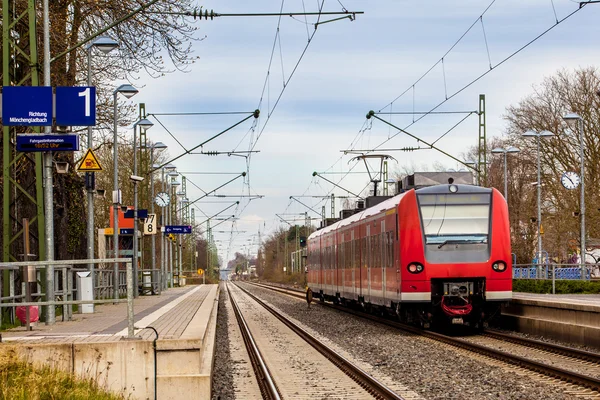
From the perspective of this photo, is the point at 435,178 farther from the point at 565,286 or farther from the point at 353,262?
the point at 565,286

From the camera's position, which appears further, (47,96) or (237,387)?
(47,96)

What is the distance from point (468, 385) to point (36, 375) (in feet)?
18.7

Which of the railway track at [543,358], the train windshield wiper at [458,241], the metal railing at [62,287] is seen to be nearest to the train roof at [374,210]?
the train windshield wiper at [458,241]

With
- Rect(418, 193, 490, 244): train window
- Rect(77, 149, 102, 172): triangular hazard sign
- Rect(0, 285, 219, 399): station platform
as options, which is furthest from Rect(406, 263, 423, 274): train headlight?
Rect(0, 285, 219, 399): station platform

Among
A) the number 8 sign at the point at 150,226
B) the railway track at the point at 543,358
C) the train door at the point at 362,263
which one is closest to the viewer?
the railway track at the point at 543,358

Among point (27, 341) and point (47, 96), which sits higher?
point (47, 96)

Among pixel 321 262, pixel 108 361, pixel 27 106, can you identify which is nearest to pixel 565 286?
pixel 321 262

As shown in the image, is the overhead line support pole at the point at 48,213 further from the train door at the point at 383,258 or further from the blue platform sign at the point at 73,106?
the train door at the point at 383,258

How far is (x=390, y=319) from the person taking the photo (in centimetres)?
2723

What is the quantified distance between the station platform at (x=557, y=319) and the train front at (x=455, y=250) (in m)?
0.98

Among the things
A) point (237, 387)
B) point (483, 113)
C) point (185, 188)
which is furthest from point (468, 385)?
point (185, 188)

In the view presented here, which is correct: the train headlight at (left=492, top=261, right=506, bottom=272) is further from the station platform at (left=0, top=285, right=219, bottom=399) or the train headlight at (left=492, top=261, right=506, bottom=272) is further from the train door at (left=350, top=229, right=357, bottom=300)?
the station platform at (left=0, top=285, right=219, bottom=399)

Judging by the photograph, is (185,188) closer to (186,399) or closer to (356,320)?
(356,320)

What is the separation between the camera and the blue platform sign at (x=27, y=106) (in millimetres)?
16047
